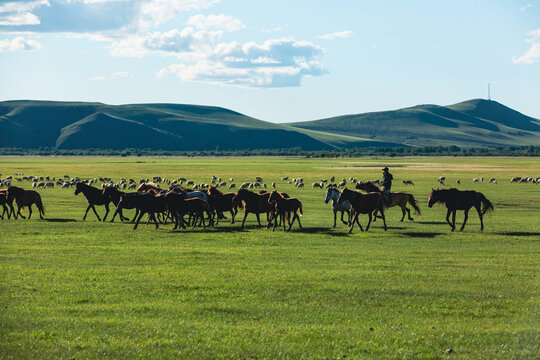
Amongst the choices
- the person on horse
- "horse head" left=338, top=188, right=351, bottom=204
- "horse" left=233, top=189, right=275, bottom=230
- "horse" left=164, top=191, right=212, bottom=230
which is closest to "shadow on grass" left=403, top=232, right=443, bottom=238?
"horse head" left=338, top=188, right=351, bottom=204

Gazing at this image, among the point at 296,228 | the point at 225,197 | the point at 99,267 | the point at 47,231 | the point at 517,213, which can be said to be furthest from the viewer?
the point at 517,213

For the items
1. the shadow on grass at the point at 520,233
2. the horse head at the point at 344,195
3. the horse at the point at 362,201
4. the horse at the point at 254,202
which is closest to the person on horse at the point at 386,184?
the horse at the point at 362,201

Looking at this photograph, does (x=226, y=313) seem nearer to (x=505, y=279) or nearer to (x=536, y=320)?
(x=536, y=320)

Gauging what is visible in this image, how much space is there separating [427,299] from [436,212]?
26.7 meters

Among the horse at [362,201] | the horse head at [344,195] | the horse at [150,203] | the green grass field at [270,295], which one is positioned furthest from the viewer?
the horse at [150,203]

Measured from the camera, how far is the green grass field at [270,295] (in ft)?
36.9

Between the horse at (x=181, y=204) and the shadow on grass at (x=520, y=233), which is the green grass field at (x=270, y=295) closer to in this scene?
the shadow on grass at (x=520, y=233)

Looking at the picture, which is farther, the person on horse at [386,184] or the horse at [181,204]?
the person on horse at [386,184]

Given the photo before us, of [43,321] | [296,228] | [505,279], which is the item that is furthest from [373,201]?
[43,321]

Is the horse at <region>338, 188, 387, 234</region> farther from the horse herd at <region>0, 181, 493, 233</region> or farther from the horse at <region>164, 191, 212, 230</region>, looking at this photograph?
the horse at <region>164, 191, 212, 230</region>

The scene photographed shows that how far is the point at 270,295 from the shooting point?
50.0 ft

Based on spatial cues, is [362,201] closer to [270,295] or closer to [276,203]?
[276,203]

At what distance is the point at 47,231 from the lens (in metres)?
28.4

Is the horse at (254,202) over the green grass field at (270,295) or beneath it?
over
